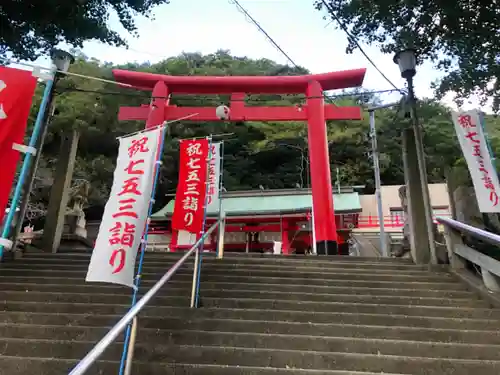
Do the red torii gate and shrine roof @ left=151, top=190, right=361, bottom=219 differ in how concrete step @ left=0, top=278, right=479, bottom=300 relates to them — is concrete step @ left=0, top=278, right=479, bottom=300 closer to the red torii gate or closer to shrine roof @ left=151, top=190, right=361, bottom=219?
the red torii gate

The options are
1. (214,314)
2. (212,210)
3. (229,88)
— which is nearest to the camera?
(214,314)

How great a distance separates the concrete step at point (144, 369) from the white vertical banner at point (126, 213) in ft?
2.24

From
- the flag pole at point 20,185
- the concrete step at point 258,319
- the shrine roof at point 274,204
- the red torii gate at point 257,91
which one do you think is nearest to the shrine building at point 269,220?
the shrine roof at point 274,204

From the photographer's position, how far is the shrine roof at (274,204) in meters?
15.0

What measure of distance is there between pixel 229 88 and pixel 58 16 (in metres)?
4.50

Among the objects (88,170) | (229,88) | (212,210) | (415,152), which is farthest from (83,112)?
(415,152)

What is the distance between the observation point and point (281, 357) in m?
3.35

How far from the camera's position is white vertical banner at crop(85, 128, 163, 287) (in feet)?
10.5

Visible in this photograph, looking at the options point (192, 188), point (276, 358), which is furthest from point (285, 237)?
point (276, 358)

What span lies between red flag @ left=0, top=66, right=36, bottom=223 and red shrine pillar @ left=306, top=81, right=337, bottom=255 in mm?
6559

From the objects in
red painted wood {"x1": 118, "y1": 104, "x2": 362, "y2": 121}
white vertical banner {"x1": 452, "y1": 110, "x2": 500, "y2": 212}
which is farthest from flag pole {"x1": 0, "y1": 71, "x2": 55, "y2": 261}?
red painted wood {"x1": 118, "y1": 104, "x2": 362, "y2": 121}

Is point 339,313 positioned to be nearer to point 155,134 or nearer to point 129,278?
point 129,278

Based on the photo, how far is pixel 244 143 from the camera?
26500 mm

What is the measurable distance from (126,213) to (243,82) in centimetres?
804
